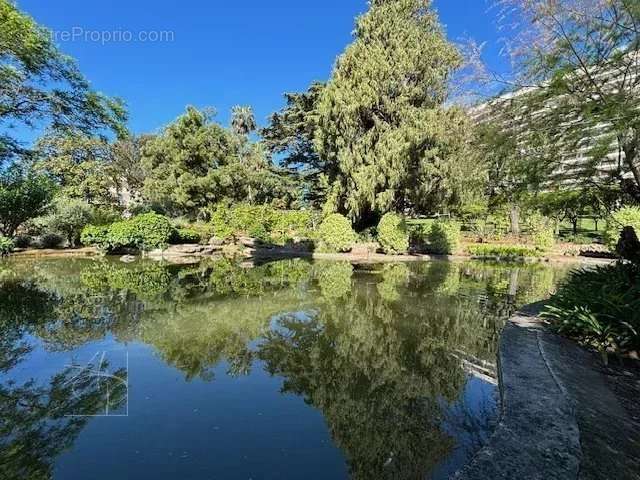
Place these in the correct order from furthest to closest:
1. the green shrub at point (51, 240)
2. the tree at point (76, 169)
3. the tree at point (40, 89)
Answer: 1. the tree at point (76, 169)
2. the green shrub at point (51, 240)
3. the tree at point (40, 89)

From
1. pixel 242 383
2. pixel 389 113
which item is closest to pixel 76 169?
pixel 389 113

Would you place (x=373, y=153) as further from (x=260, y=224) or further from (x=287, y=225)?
(x=260, y=224)

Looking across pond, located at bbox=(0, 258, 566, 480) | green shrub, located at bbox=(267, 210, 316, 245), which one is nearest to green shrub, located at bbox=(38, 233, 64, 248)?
green shrub, located at bbox=(267, 210, 316, 245)

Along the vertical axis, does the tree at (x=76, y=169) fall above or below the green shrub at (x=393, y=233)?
above

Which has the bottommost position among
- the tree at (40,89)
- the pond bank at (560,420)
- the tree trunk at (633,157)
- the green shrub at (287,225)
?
the pond bank at (560,420)

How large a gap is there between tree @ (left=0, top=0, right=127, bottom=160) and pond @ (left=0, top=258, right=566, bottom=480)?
4.07 metres

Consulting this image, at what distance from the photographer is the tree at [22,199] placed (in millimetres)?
15250

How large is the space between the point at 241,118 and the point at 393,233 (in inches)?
970

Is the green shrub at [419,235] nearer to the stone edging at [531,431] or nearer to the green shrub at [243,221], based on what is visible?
the green shrub at [243,221]

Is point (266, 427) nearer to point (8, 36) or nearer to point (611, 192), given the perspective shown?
point (611, 192)

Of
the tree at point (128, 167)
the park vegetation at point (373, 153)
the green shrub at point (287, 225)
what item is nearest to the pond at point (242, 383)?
the park vegetation at point (373, 153)

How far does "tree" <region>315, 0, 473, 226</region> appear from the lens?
59.6 ft

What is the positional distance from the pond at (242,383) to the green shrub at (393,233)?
9.24 metres

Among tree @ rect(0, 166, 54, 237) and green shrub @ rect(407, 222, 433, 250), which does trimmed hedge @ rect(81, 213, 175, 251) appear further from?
green shrub @ rect(407, 222, 433, 250)
